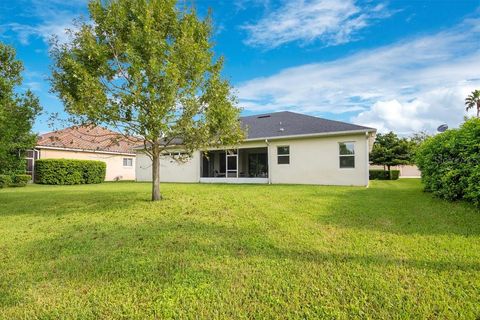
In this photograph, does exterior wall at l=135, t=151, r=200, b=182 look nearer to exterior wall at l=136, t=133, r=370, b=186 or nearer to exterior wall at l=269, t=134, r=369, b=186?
exterior wall at l=136, t=133, r=370, b=186

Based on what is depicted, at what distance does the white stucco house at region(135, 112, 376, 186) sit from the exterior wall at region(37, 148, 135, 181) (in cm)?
779

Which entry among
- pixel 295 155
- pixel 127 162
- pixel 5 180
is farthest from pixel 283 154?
pixel 127 162

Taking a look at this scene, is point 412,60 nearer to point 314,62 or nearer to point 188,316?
point 314,62

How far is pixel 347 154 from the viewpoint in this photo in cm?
1498

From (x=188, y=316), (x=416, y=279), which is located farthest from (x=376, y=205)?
(x=188, y=316)

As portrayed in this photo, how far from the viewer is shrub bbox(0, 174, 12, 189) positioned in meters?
17.2

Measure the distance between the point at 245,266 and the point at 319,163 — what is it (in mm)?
12749

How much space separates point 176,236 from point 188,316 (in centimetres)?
250

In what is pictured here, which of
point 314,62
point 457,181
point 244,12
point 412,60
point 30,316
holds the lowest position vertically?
point 30,316

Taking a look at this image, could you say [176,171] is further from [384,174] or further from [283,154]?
[384,174]

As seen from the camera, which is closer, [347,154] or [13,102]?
[13,102]

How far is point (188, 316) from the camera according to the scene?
8.91ft

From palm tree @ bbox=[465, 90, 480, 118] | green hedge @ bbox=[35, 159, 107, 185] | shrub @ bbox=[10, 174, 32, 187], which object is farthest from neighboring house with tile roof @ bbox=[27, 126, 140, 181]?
palm tree @ bbox=[465, 90, 480, 118]

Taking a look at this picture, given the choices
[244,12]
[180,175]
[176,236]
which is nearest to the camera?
[176,236]
